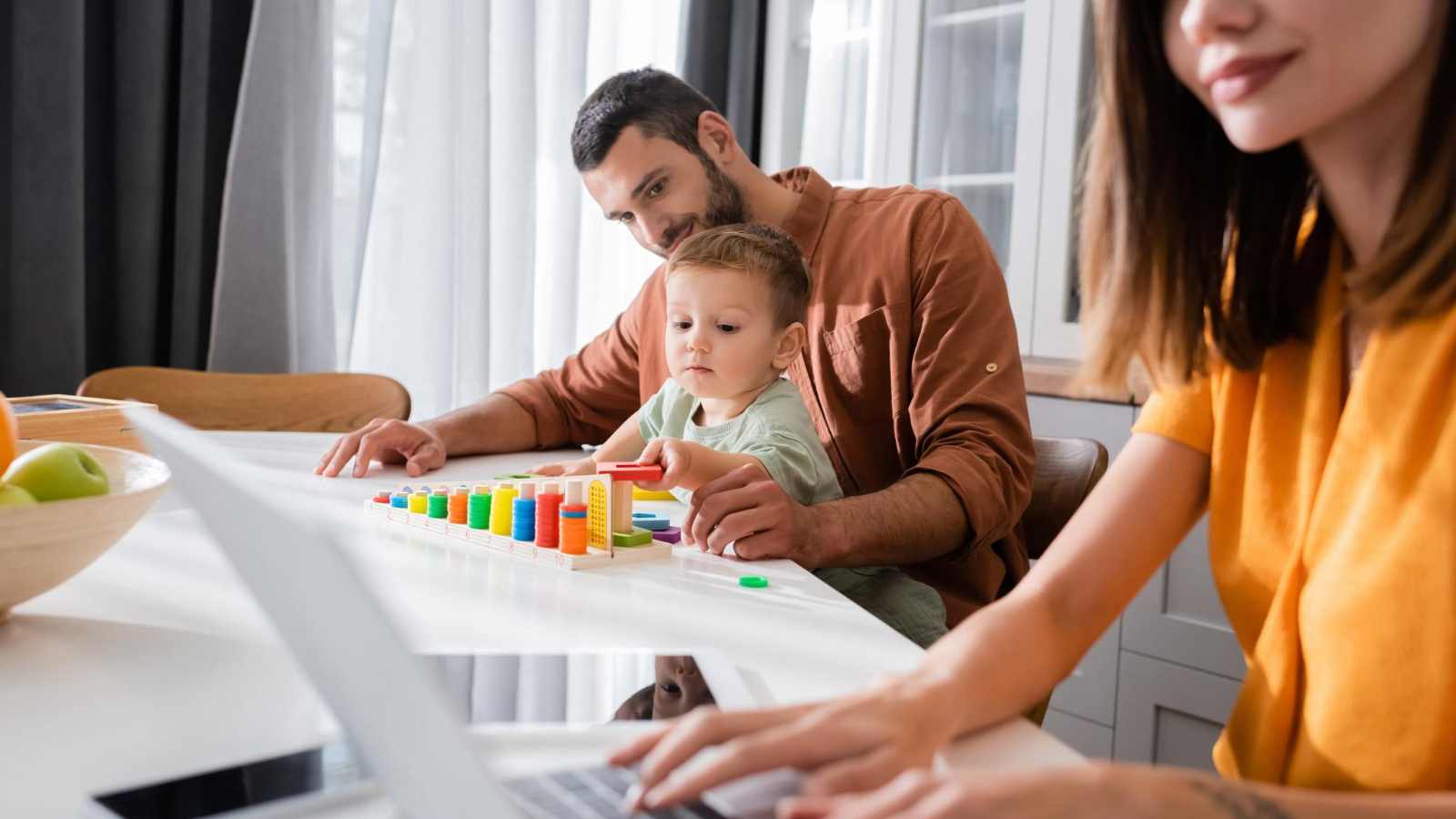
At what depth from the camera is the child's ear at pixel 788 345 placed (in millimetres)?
1445

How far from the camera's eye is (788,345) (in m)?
1.46

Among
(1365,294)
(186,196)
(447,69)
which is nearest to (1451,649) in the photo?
(1365,294)

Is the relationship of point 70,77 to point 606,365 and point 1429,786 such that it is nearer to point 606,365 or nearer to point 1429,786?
point 606,365

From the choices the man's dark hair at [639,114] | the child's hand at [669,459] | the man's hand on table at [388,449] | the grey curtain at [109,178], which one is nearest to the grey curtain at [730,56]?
the grey curtain at [109,178]

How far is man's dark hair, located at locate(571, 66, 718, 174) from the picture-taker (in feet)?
5.64

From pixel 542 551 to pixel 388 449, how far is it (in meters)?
0.55

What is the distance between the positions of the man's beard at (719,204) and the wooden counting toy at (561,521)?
730 millimetres

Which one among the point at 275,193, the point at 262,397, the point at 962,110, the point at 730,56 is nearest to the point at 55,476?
the point at 262,397

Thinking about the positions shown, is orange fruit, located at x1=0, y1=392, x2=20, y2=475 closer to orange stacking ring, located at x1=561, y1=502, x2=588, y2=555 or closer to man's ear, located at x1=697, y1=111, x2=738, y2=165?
orange stacking ring, located at x1=561, y1=502, x2=588, y2=555

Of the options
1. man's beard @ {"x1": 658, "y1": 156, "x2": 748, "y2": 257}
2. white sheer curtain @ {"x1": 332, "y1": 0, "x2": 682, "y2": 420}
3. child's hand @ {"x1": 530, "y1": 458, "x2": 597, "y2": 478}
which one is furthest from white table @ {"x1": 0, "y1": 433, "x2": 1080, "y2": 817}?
white sheer curtain @ {"x1": 332, "y1": 0, "x2": 682, "y2": 420}

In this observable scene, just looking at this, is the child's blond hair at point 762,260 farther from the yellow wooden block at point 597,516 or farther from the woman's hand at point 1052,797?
the woman's hand at point 1052,797

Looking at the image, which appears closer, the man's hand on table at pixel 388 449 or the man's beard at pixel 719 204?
the man's hand on table at pixel 388 449

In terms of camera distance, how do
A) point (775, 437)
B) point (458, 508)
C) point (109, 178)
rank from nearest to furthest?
point (458, 508), point (775, 437), point (109, 178)

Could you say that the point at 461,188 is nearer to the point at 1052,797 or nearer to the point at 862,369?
the point at 862,369
